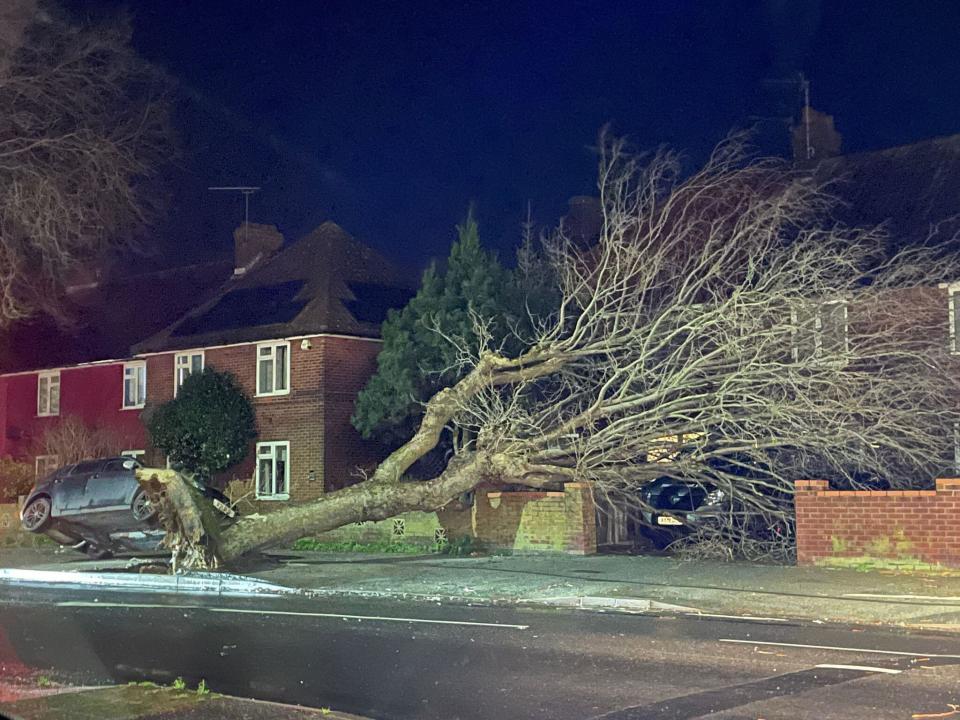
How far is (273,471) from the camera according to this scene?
91.8 feet

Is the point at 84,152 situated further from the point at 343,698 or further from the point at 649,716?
the point at 649,716

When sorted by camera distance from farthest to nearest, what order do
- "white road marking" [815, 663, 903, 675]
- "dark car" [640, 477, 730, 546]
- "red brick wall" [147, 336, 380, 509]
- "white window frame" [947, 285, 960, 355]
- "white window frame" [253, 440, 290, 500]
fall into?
"white window frame" [253, 440, 290, 500], "red brick wall" [147, 336, 380, 509], "white window frame" [947, 285, 960, 355], "dark car" [640, 477, 730, 546], "white road marking" [815, 663, 903, 675]

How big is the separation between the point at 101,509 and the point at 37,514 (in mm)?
2202

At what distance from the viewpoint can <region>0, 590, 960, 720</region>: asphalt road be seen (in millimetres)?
7809

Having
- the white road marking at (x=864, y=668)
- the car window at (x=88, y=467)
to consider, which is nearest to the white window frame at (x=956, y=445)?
the white road marking at (x=864, y=668)

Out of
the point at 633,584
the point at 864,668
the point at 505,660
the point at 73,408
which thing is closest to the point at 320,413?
the point at 73,408

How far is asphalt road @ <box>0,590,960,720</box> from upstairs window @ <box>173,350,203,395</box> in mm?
16136

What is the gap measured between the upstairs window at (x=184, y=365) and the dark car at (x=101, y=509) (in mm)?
6524

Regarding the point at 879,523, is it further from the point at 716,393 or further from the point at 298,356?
the point at 298,356

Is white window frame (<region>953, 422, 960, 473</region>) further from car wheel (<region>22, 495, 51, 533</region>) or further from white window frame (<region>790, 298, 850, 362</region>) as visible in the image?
car wheel (<region>22, 495, 51, 533</region>)

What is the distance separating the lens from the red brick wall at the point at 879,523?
53.6 feet

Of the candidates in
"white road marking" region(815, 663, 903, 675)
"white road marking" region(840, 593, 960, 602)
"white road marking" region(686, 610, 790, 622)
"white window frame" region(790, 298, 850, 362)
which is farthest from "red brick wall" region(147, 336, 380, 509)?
"white road marking" region(815, 663, 903, 675)

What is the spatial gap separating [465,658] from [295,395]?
1827 centimetres

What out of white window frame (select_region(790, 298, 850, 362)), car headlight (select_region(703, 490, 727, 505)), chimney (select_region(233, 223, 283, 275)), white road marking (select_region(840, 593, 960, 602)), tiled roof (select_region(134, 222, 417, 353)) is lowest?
white road marking (select_region(840, 593, 960, 602))
